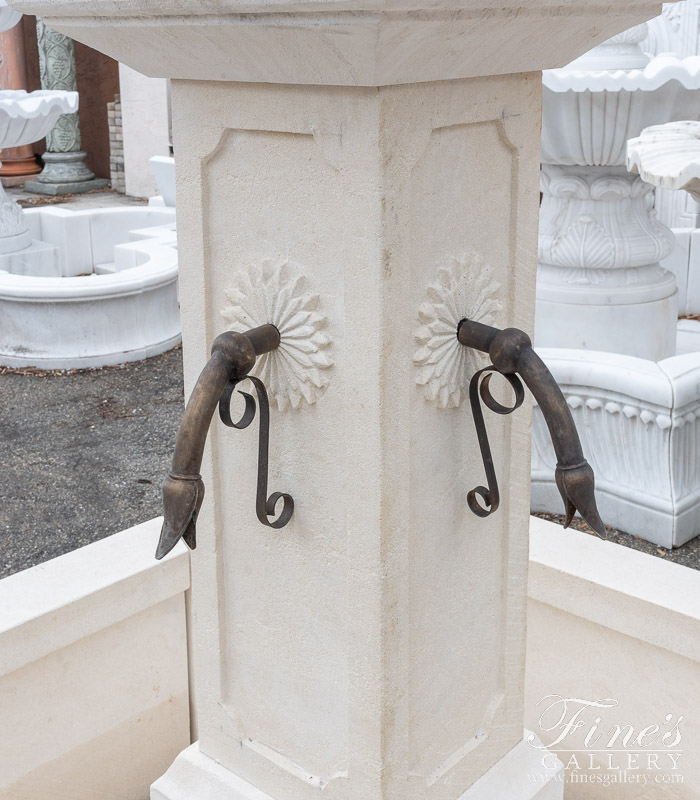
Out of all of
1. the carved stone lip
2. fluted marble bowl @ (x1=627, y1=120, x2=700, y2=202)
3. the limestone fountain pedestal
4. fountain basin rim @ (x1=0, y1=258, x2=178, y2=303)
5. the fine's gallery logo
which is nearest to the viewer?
the carved stone lip

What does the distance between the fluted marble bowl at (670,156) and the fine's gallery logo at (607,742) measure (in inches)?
46.2

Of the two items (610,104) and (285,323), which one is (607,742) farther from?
(610,104)

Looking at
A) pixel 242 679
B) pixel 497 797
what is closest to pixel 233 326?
pixel 242 679

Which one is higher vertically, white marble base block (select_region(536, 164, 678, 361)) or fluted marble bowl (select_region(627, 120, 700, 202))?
fluted marble bowl (select_region(627, 120, 700, 202))

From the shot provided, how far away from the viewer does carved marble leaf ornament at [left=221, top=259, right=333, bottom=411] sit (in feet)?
3.87

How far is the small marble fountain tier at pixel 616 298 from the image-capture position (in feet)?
10.5

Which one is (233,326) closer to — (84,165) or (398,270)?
(398,270)

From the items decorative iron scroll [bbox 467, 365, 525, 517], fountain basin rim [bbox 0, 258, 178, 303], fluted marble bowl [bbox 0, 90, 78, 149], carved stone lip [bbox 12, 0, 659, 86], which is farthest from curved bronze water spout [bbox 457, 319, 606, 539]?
fluted marble bowl [bbox 0, 90, 78, 149]

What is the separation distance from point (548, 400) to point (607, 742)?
2.95 feet

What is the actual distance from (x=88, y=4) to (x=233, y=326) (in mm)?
407

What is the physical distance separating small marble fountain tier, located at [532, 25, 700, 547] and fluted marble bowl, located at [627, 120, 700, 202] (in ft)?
2.61

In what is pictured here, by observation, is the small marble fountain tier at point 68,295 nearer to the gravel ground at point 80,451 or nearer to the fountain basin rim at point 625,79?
the gravel ground at point 80,451

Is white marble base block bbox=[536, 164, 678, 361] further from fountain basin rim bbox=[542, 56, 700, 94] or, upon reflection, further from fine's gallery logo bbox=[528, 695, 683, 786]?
fine's gallery logo bbox=[528, 695, 683, 786]

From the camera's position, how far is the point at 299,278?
1175 millimetres
